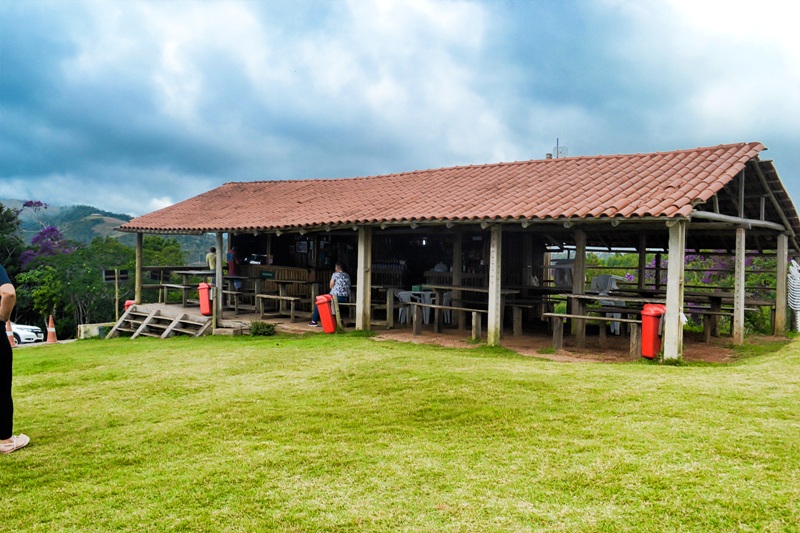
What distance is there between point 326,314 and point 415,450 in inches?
314

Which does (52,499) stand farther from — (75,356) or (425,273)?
(425,273)

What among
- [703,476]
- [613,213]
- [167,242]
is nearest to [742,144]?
[613,213]

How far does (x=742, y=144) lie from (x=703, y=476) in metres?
8.51

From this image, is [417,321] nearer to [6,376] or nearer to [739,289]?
[739,289]

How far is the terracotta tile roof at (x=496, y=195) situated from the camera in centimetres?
939

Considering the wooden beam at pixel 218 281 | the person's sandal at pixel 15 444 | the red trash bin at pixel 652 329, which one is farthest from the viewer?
the wooden beam at pixel 218 281

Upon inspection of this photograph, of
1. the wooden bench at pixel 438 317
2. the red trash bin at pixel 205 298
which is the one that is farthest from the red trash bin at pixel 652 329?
the red trash bin at pixel 205 298

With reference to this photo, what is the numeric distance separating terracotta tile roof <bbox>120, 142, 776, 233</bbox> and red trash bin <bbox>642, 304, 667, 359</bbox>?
156 cm

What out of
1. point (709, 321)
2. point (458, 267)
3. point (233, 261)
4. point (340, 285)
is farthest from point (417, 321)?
point (233, 261)

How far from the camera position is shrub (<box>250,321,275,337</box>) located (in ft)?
44.6

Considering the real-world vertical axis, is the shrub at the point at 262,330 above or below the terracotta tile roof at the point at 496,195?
below

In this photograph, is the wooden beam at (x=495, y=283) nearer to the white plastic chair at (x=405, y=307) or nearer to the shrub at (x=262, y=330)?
the white plastic chair at (x=405, y=307)

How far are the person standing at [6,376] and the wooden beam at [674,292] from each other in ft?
26.4

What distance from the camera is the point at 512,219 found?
987 centimetres
